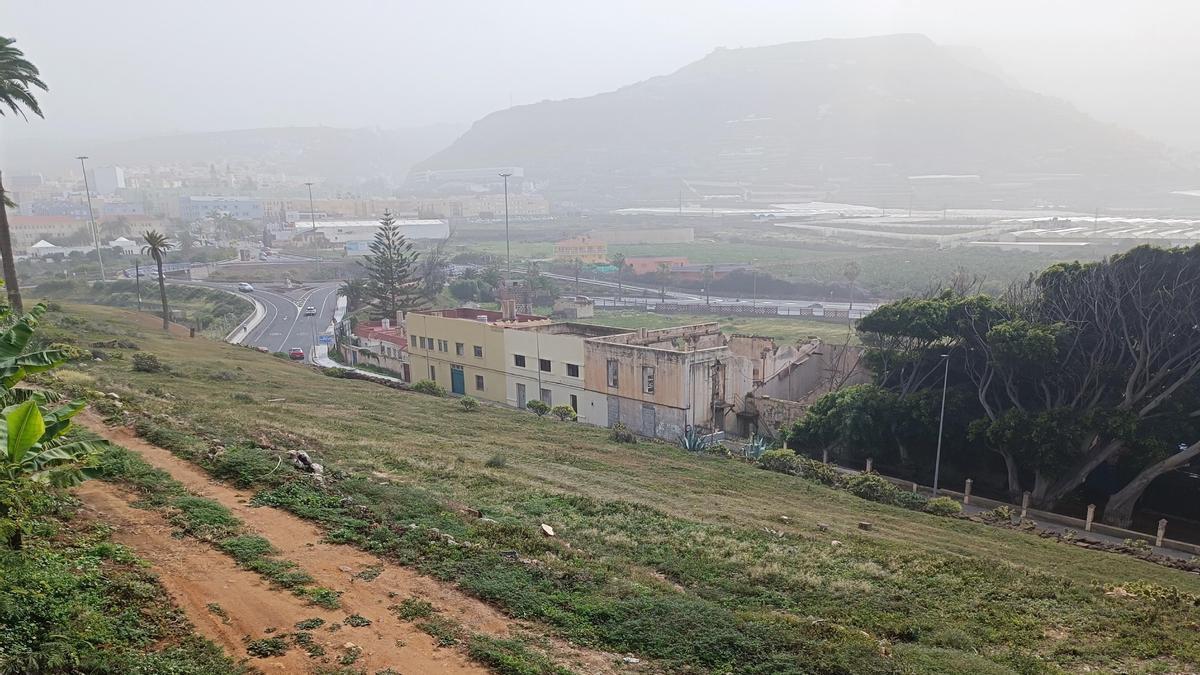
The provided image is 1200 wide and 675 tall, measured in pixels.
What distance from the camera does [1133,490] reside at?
2347 cm

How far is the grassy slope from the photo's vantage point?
8.80 meters

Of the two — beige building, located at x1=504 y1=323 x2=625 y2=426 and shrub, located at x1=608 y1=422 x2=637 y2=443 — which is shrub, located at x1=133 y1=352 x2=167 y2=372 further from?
beige building, located at x1=504 y1=323 x2=625 y2=426

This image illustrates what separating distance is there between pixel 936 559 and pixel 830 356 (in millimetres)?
26213

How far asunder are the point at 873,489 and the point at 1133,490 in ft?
28.2

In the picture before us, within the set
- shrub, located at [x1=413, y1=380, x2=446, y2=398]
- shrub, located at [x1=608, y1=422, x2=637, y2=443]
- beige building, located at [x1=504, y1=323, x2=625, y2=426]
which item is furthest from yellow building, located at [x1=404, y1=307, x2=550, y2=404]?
shrub, located at [x1=608, y1=422, x2=637, y2=443]

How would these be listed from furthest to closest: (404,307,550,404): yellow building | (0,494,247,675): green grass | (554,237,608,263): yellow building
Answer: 1. (554,237,608,263): yellow building
2. (404,307,550,404): yellow building
3. (0,494,247,675): green grass

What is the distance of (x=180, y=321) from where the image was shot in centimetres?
6259

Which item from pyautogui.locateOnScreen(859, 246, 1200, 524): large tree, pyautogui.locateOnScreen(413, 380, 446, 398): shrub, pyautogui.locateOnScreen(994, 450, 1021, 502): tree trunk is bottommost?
pyautogui.locateOnScreen(994, 450, 1021, 502): tree trunk

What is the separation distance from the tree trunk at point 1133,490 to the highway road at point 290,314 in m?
45.5

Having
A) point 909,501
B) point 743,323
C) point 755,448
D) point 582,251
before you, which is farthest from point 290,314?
point 909,501

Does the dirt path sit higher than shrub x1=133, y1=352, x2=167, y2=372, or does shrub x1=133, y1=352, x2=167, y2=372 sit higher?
the dirt path

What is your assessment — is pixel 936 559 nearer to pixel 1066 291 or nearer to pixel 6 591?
pixel 6 591

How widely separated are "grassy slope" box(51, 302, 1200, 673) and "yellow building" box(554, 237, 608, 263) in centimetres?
9589

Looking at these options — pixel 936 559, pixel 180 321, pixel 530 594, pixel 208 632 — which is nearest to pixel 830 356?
pixel 936 559
